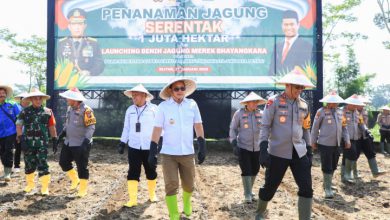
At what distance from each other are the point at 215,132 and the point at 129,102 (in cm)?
375

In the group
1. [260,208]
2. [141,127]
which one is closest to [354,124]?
[260,208]

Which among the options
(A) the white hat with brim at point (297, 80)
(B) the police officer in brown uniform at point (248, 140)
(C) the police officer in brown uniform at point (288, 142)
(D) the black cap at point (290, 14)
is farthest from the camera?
(D) the black cap at point (290, 14)

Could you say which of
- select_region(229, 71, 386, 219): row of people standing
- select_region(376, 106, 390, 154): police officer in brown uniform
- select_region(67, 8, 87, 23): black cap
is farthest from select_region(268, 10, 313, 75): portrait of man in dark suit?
Answer: select_region(67, 8, 87, 23): black cap

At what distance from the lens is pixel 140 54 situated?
48.5ft

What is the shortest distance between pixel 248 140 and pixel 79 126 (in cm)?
295

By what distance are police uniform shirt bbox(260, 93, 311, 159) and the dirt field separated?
4.62 feet

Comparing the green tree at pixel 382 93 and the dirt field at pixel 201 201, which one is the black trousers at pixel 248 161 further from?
the green tree at pixel 382 93

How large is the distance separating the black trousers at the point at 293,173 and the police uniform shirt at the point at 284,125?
73 mm

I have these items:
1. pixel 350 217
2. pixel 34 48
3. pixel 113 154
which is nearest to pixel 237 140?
pixel 350 217

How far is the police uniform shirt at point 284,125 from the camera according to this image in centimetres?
514

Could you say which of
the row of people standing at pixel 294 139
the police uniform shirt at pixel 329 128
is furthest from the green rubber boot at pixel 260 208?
the police uniform shirt at pixel 329 128

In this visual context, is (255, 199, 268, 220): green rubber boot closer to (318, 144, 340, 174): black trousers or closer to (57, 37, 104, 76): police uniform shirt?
(318, 144, 340, 174): black trousers

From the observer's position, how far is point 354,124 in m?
9.27

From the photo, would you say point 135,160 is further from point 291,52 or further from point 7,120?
point 291,52
